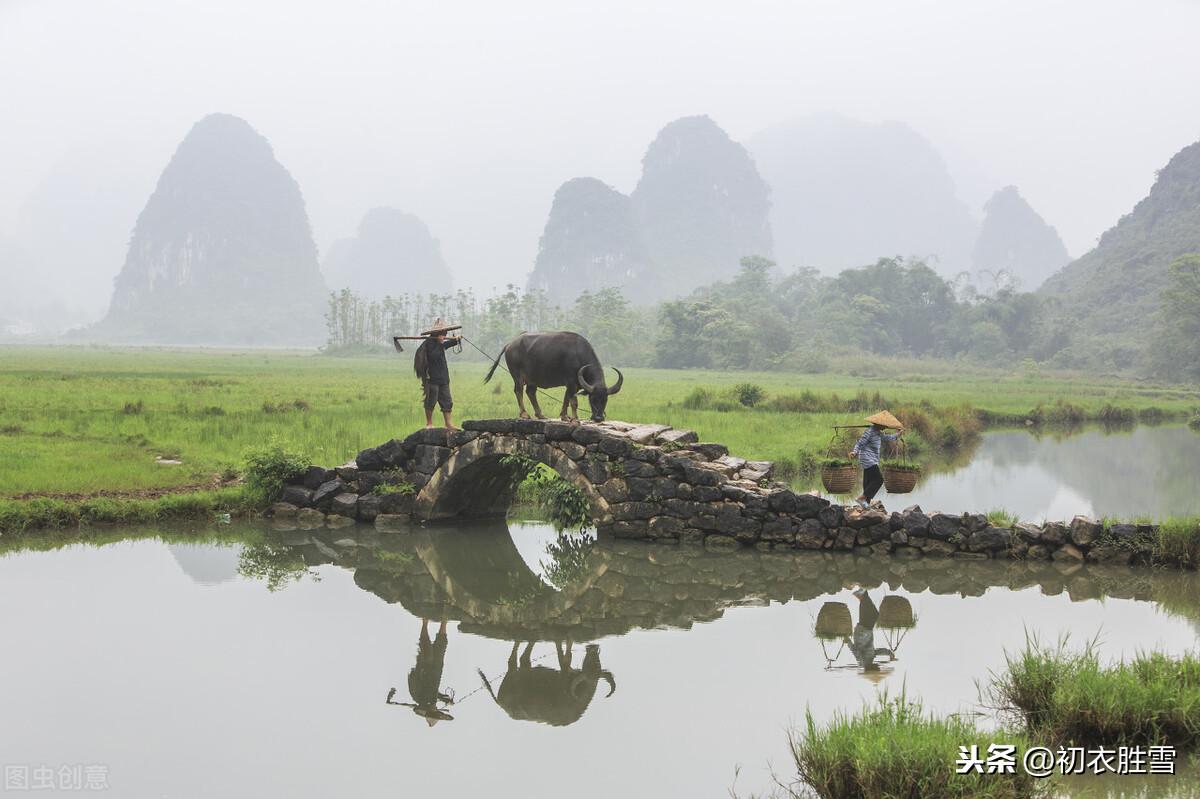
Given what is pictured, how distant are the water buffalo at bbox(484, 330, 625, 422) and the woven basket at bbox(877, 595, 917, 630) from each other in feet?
12.4

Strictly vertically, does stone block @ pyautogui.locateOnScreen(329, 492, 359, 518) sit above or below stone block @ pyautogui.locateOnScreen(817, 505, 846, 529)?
below

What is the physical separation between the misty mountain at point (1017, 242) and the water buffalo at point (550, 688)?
132 meters

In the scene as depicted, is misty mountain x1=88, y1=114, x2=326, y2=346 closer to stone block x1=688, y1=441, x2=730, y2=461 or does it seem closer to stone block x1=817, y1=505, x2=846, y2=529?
stone block x1=688, y1=441, x2=730, y2=461

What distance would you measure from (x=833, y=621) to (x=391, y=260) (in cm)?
14629

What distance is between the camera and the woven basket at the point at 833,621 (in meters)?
7.29

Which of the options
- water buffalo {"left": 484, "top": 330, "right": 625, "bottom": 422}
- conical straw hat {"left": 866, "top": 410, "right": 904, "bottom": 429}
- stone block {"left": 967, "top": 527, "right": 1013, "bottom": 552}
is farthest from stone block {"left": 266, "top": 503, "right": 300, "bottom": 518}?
stone block {"left": 967, "top": 527, "right": 1013, "bottom": 552}

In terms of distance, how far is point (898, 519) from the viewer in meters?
9.52

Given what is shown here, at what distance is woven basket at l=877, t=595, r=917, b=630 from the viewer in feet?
24.5

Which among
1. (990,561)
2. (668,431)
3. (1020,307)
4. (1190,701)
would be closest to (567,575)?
(668,431)

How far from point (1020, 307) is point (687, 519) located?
53.5 meters

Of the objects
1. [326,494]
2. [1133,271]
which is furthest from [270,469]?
[1133,271]

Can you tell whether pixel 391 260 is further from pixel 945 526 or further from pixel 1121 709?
pixel 1121 709

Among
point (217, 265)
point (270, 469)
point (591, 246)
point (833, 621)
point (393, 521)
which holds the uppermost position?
point (591, 246)

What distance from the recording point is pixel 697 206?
390 feet
